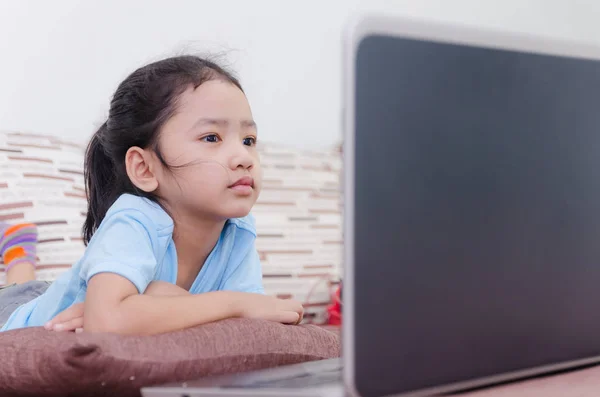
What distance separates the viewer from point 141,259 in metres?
0.98

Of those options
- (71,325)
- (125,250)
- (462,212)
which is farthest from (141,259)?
(462,212)

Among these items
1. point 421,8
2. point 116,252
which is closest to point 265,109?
point 421,8

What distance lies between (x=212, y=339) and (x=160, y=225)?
0.38m

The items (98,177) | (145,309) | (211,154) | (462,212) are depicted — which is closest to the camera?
(462,212)

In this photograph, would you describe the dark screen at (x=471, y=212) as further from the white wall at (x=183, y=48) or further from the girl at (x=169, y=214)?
the white wall at (x=183, y=48)

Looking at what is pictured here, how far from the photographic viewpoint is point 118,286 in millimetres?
925

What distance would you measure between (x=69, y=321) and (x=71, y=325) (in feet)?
0.04

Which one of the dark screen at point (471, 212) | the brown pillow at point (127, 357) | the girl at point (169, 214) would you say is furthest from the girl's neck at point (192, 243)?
the dark screen at point (471, 212)

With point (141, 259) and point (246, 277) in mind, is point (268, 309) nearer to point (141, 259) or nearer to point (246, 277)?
point (141, 259)

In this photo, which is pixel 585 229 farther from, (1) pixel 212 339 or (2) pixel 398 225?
(1) pixel 212 339

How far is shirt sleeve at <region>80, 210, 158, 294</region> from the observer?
37.4 inches

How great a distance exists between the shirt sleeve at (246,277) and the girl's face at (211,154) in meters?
0.18

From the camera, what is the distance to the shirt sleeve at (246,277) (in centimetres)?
128

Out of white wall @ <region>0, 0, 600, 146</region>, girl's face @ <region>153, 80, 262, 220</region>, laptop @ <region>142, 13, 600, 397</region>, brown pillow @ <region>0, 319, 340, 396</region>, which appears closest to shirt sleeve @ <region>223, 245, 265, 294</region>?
girl's face @ <region>153, 80, 262, 220</region>
